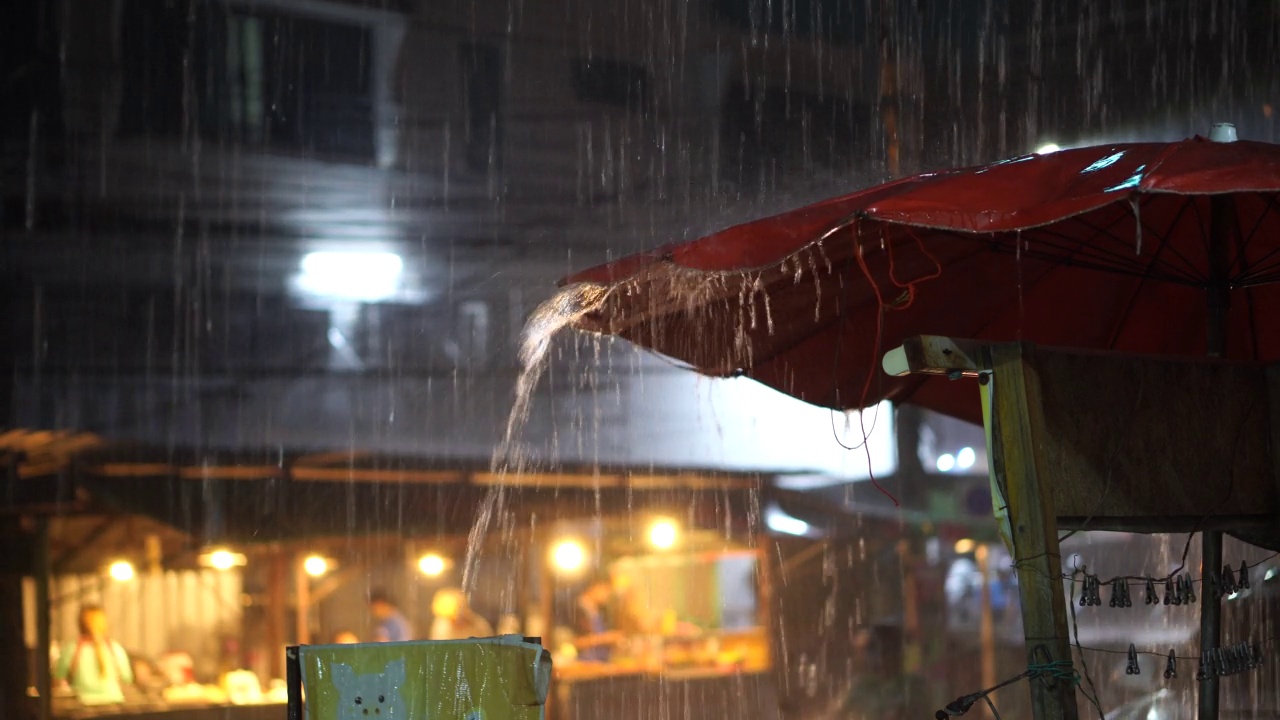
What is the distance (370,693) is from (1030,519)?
183cm

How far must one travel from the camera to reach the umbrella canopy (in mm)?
2496

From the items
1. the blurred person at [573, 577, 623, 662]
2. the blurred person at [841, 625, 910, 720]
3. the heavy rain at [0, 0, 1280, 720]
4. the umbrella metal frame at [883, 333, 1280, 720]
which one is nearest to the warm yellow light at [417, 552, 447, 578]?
the heavy rain at [0, 0, 1280, 720]

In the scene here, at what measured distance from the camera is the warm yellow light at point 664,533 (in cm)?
970

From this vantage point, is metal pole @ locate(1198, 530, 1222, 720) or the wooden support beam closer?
the wooden support beam

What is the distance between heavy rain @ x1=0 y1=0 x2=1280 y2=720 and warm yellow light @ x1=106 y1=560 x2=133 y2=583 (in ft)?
0.08

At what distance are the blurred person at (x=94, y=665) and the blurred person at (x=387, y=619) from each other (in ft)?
5.92

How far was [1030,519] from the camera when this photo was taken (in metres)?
2.60

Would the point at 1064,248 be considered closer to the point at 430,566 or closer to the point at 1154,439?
the point at 1154,439

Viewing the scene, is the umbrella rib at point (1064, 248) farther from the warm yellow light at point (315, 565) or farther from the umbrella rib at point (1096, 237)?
the warm yellow light at point (315, 565)

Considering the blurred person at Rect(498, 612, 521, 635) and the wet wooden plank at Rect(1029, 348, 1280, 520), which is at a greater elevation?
the wet wooden plank at Rect(1029, 348, 1280, 520)

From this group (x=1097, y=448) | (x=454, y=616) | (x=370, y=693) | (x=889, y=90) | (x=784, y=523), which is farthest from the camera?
(x=889, y=90)

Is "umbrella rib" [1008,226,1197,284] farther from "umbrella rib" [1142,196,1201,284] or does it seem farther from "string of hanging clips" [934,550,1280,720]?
"string of hanging clips" [934,550,1280,720]

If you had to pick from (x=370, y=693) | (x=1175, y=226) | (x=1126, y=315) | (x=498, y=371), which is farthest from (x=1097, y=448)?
(x=498, y=371)

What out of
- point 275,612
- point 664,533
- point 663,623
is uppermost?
point 664,533
